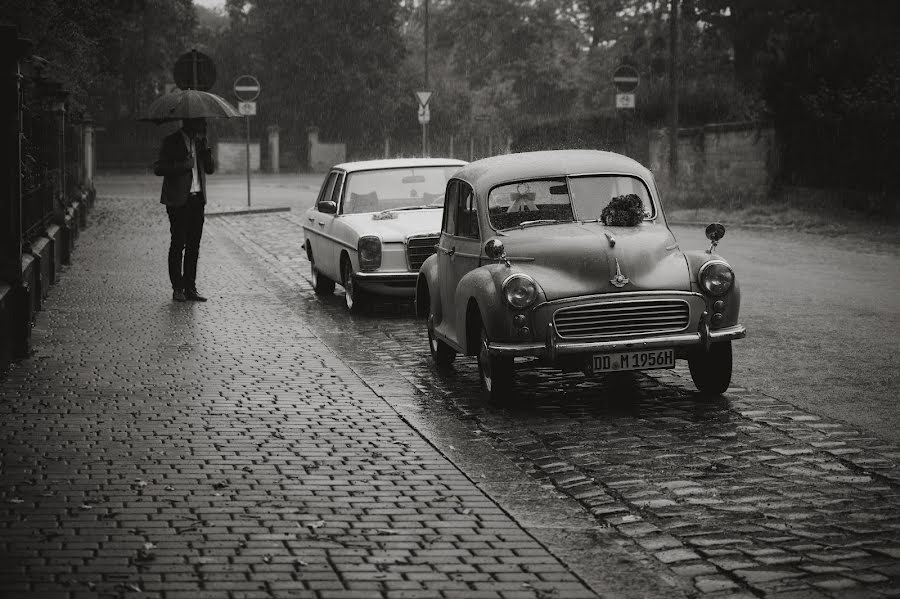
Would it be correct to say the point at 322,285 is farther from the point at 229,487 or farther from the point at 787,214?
the point at 787,214

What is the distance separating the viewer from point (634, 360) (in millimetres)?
8414

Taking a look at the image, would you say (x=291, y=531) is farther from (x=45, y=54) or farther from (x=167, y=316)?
(x=45, y=54)

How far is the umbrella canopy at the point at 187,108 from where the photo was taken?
14.7m

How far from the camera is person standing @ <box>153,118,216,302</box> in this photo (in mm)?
14266

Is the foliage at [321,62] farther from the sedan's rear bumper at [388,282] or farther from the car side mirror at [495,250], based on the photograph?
the car side mirror at [495,250]

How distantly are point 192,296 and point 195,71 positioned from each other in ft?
31.8

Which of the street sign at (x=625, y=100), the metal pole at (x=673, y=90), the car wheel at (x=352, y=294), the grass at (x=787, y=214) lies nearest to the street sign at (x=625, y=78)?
the street sign at (x=625, y=100)

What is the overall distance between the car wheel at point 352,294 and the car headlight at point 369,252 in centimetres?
31

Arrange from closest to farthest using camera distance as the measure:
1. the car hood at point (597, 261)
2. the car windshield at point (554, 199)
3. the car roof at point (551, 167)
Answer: the car hood at point (597, 261) → the car windshield at point (554, 199) → the car roof at point (551, 167)

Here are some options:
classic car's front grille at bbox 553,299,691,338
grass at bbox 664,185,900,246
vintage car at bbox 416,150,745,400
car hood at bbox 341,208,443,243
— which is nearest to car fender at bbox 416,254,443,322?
vintage car at bbox 416,150,745,400

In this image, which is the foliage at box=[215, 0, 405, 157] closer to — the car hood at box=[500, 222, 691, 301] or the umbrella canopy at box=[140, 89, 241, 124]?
the umbrella canopy at box=[140, 89, 241, 124]

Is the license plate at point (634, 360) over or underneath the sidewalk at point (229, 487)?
over

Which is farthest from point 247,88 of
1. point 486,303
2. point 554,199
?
point 486,303

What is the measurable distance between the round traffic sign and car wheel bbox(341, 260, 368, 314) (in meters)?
10.1
